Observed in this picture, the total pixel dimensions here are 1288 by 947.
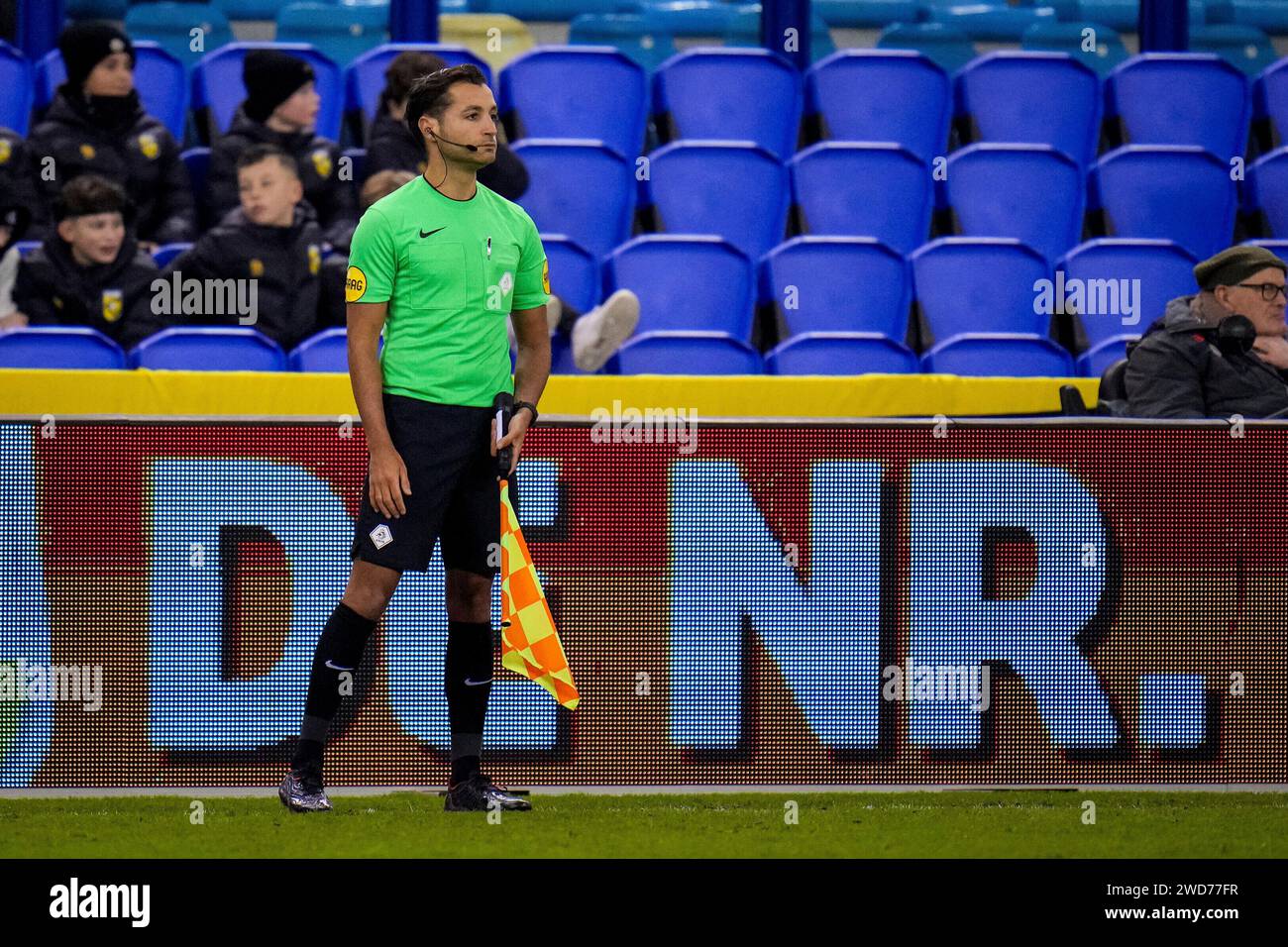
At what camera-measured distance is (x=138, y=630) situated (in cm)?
500

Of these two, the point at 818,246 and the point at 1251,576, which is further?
the point at 818,246

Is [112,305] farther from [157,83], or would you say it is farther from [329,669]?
[329,669]

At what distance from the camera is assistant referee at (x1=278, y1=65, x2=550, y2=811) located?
445 cm

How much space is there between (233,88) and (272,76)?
35.2 inches

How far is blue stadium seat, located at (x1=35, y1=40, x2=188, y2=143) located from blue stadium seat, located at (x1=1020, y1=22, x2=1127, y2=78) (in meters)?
4.60

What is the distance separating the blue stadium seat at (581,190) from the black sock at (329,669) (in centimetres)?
399

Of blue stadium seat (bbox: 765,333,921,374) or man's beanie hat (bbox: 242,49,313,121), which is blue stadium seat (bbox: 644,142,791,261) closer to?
blue stadium seat (bbox: 765,333,921,374)

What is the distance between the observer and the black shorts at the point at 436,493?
14.6 feet

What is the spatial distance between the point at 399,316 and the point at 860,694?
159 cm

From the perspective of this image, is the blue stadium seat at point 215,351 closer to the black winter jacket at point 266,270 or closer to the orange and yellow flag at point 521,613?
the black winter jacket at point 266,270

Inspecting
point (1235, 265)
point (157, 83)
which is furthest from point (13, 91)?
point (1235, 265)

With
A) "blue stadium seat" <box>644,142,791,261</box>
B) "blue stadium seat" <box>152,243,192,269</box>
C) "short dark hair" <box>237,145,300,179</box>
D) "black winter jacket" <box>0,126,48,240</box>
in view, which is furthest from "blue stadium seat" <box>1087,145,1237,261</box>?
"black winter jacket" <box>0,126,48,240</box>
